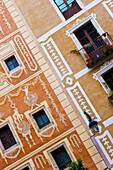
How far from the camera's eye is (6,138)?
1428cm

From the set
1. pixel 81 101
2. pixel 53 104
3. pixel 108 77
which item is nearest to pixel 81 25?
pixel 108 77

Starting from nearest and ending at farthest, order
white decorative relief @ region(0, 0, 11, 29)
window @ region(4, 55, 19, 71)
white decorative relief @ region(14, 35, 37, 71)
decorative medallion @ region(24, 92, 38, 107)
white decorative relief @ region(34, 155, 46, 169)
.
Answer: white decorative relief @ region(34, 155, 46, 169)
decorative medallion @ region(24, 92, 38, 107)
white decorative relief @ region(14, 35, 37, 71)
window @ region(4, 55, 19, 71)
white decorative relief @ region(0, 0, 11, 29)

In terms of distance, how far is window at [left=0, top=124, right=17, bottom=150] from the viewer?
14.2 meters

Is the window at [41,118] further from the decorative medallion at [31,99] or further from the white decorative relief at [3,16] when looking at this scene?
the white decorative relief at [3,16]

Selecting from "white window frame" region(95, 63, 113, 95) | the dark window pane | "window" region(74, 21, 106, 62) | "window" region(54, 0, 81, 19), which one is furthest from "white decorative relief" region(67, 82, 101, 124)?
"window" region(54, 0, 81, 19)

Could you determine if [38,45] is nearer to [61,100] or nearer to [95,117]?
[61,100]

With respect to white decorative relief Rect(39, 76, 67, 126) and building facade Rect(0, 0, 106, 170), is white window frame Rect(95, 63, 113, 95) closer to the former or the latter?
building facade Rect(0, 0, 106, 170)

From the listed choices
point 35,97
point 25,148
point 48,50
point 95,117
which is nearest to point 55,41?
point 48,50

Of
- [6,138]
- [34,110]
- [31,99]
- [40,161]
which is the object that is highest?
[31,99]

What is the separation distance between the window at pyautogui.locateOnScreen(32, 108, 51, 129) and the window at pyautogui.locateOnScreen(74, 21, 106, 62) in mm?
3635

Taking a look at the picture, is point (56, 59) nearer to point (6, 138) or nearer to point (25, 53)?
point (25, 53)

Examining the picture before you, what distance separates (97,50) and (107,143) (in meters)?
4.49

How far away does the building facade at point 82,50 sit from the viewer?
13312 millimetres

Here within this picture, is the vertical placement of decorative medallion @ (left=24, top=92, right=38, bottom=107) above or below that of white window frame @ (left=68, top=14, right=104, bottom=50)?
below
